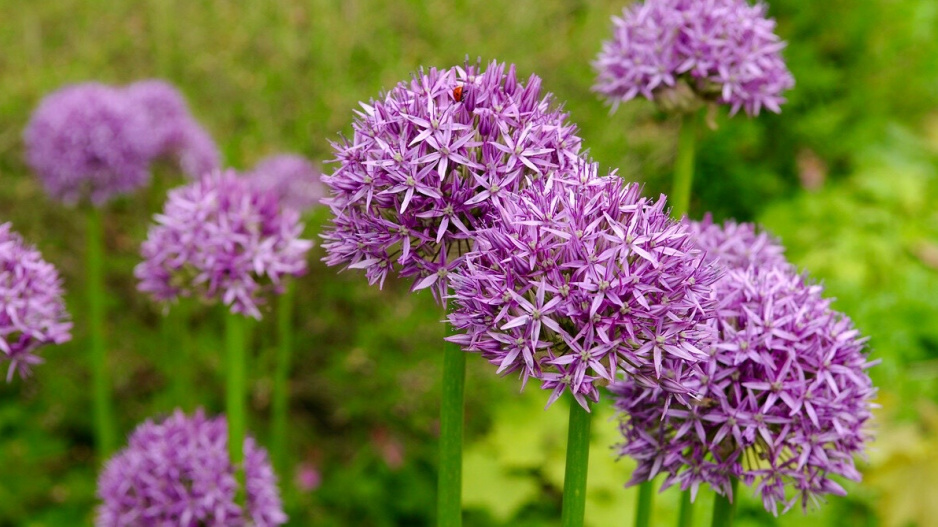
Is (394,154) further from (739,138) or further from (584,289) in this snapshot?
(739,138)

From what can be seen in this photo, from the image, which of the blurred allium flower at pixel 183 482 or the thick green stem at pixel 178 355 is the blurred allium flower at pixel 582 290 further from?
the thick green stem at pixel 178 355

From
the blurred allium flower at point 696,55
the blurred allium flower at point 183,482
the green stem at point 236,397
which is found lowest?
the blurred allium flower at point 183,482

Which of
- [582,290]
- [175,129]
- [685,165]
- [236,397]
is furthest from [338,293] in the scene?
[582,290]

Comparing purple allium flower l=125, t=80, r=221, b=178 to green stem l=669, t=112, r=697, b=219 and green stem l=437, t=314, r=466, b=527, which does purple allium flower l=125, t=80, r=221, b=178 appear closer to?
green stem l=669, t=112, r=697, b=219

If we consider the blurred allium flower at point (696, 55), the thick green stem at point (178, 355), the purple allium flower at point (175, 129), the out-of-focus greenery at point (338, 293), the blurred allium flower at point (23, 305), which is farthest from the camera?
the out-of-focus greenery at point (338, 293)

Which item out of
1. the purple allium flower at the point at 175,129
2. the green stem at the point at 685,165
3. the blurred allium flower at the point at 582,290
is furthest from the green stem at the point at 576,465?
the purple allium flower at the point at 175,129

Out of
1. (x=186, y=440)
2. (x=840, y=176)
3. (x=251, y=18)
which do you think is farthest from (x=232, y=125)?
(x=840, y=176)
